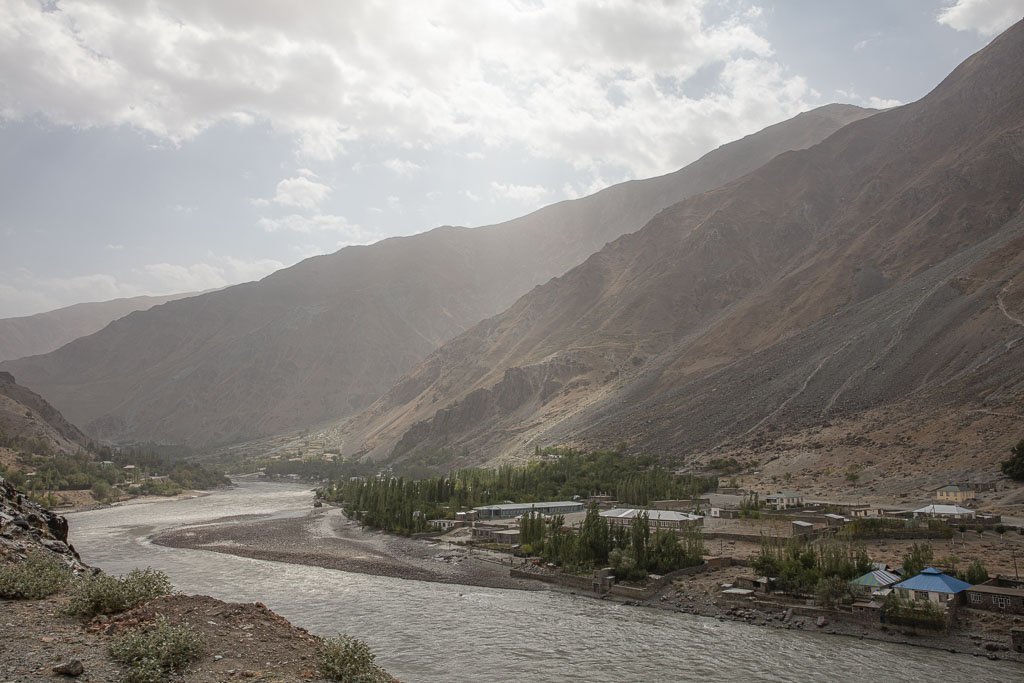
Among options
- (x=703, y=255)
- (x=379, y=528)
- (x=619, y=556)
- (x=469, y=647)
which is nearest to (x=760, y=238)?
(x=703, y=255)

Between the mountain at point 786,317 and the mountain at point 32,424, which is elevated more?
the mountain at point 786,317

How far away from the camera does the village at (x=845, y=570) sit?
2812 cm

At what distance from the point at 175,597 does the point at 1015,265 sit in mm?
84186

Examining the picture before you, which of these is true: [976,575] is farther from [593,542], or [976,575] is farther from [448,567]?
[448,567]

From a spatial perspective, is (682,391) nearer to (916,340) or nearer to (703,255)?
(916,340)

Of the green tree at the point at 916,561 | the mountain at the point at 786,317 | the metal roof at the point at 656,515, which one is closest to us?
the green tree at the point at 916,561

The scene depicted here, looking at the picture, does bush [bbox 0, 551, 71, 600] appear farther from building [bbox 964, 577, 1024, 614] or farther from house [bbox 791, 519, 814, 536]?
house [bbox 791, 519, 814, 536]

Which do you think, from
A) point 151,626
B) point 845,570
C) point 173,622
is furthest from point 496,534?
point 151,626

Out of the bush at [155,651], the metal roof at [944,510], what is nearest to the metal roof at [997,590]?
the metal roof at [944,510]

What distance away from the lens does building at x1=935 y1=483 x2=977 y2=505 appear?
157 ft

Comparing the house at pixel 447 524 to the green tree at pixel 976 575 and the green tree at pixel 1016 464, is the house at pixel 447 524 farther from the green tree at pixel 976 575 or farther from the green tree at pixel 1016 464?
the green tree at pixel 1016 464

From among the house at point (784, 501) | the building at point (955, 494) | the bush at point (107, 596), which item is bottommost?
the bush at point (107, 596)

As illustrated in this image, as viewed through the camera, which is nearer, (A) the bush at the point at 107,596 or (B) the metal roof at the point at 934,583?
(A) the bush at the point at 107,596

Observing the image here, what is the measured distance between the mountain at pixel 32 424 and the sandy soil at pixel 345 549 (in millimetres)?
46258
